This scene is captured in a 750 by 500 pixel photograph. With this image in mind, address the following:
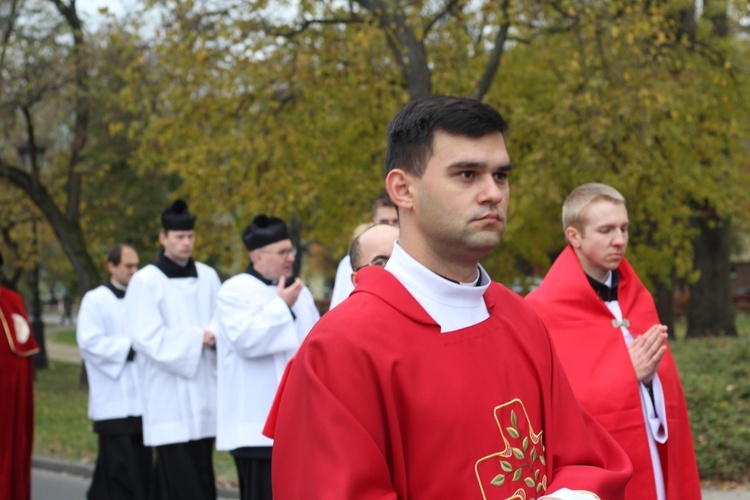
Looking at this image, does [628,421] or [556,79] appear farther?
[556,79]

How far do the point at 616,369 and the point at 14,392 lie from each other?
6067 mm

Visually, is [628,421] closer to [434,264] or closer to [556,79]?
[434,264]

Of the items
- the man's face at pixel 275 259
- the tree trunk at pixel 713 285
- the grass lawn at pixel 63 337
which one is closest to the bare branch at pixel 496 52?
the man's face at pixel 275 259

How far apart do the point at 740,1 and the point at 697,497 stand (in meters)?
11.4

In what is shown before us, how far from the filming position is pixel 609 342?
5078 mm

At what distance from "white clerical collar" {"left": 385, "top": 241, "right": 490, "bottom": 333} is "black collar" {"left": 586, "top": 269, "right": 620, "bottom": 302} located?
7.91 ft

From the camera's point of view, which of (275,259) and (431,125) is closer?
(431,125)

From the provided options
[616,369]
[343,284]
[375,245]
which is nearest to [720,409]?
[343,284]

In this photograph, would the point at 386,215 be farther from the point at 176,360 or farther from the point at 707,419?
the point at 707,419

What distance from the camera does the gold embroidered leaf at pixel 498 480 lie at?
2.73 metres

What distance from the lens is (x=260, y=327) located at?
7047 millimetres

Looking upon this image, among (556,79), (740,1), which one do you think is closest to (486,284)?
(740,1)

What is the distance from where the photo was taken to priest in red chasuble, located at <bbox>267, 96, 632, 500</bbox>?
8.67ft

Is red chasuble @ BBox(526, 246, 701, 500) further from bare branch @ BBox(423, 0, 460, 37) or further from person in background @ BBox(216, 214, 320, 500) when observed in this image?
bare branch @ BBox(423, 0, 460, 37)
